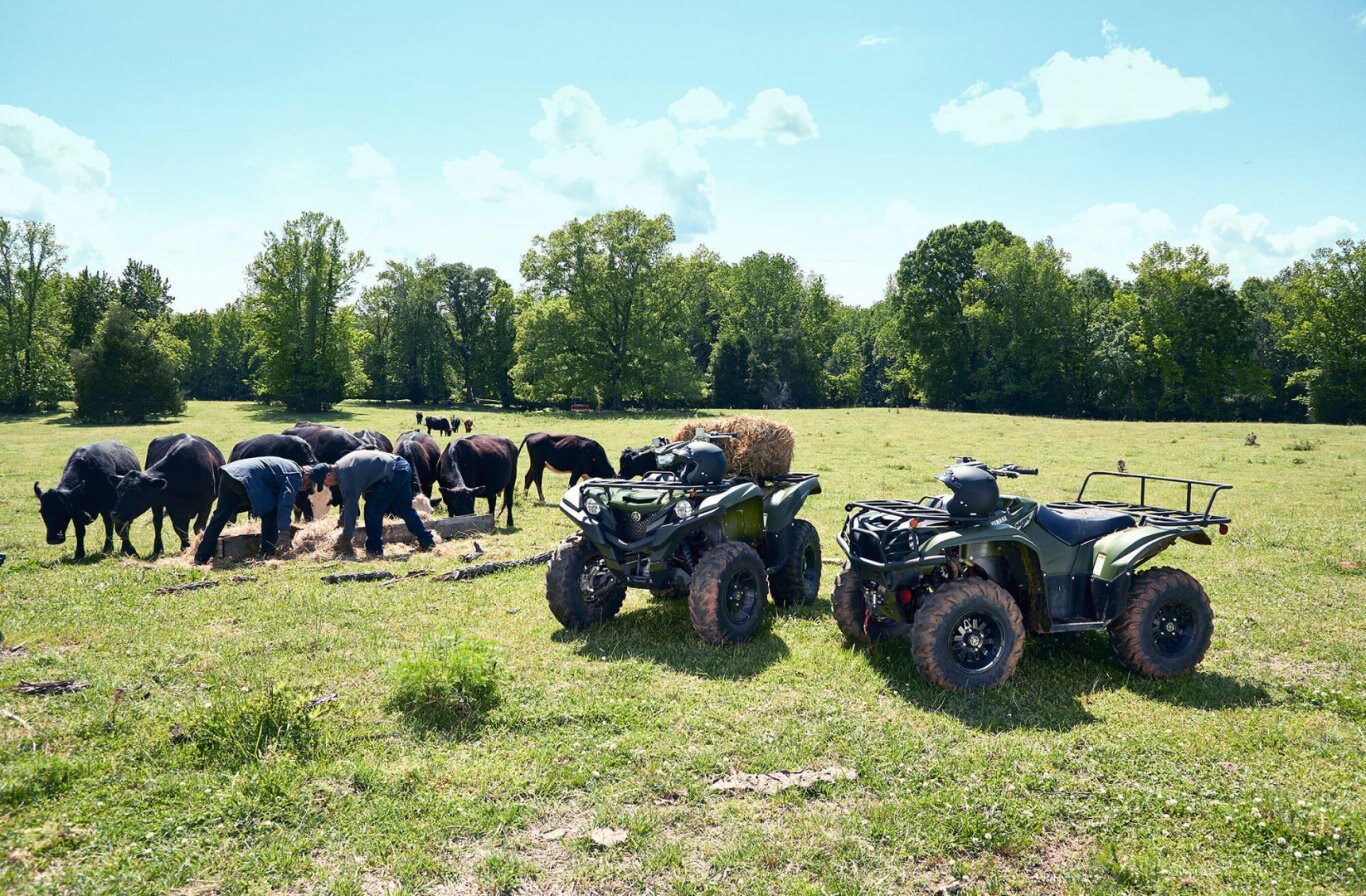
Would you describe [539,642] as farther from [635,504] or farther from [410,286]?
[410,286]

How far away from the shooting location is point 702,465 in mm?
8945

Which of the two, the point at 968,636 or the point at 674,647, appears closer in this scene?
the point at 968,636

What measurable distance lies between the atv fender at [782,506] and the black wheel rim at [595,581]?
2.02 m

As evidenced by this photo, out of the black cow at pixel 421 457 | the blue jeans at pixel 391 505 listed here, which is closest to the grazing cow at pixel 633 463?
the black cow at pixel 421 457

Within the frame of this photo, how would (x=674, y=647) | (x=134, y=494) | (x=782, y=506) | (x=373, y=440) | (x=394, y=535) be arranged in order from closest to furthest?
(x=674, y=647), (x=782, y=506), (x=134, y=494), (x=394, y=535), (x=373, y=440)

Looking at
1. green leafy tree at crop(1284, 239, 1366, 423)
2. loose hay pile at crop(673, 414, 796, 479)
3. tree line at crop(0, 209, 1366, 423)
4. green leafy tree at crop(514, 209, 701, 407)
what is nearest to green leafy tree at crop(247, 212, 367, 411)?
tree line at crop(0, 209, 1366, 423)

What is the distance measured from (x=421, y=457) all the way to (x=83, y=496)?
18.9 feet

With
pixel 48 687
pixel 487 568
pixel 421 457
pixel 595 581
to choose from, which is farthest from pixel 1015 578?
pixel 421 457

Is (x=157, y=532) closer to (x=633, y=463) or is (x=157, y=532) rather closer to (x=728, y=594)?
(x=633, y=463)

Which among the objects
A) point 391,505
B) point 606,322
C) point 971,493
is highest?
point 606,322

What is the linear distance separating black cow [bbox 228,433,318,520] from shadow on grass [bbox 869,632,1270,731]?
1237cm

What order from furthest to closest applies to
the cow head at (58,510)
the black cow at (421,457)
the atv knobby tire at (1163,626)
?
1. the black cow at (421,457)
2. the cow head at (58,510)
3. the atv knobby tire at (1163,626)

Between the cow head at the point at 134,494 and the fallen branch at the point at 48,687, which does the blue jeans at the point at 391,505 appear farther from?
the fallen branch at the point at 48,687

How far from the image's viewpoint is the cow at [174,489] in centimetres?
1277
